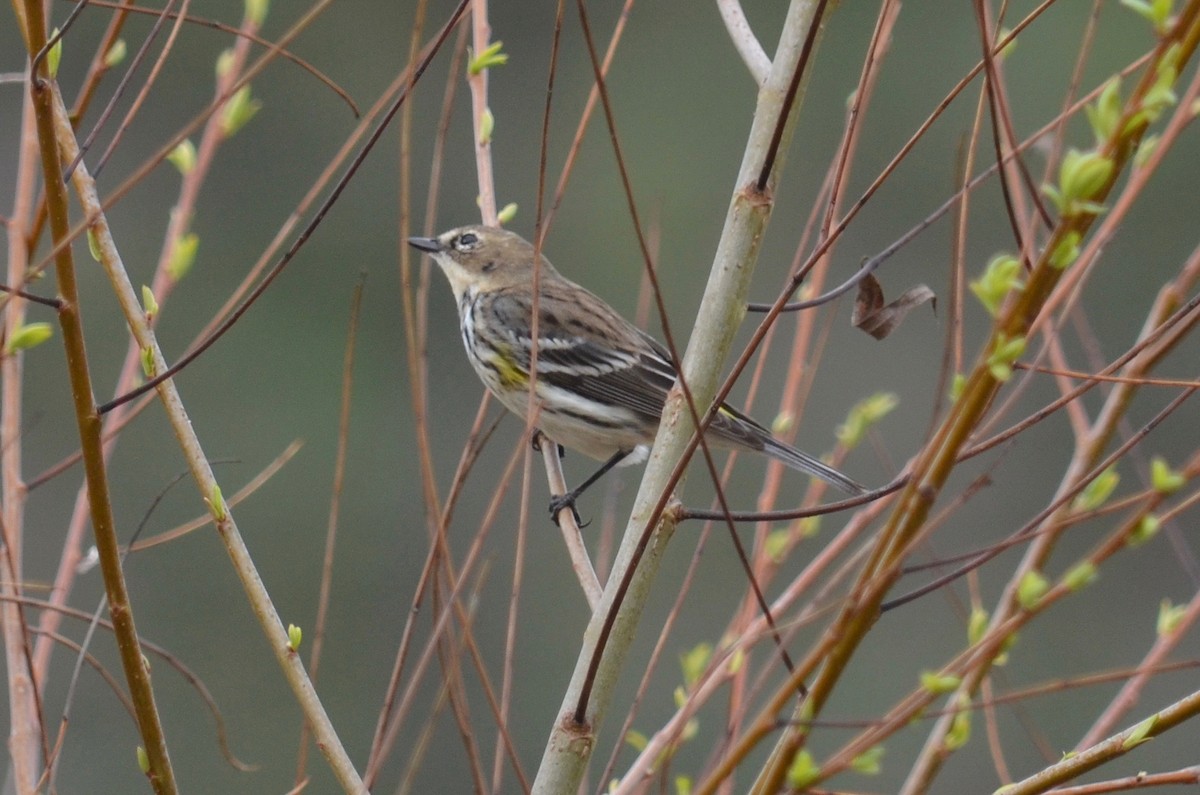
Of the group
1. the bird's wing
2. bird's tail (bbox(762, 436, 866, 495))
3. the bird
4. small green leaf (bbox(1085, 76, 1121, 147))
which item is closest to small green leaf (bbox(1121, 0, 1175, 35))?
small green leaf (bbox(1085, 76, 1121, 147))

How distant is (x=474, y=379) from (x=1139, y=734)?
47.6ft

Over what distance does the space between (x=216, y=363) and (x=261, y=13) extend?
42.9 ft

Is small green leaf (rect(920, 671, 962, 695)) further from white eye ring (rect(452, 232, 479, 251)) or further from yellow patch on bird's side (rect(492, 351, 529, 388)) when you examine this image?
white eye ring (rect(452, 232, 479, 251))

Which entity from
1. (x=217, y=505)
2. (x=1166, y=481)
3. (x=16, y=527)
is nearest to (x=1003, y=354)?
(x=1166, y=481)

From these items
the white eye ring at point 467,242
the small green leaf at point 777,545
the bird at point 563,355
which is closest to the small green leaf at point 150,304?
the small green leaf at point 777,545

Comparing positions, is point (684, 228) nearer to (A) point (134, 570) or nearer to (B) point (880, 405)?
(A) point (134, 570)

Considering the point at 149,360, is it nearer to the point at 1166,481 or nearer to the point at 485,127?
the point at 485,127

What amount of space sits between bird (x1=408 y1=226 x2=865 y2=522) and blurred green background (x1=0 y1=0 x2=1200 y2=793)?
271 inches

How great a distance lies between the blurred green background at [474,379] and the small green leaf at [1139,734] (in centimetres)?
1087

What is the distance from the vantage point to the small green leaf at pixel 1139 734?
6.11 ft

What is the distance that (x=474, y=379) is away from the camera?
16.2 metres

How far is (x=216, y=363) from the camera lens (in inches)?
616

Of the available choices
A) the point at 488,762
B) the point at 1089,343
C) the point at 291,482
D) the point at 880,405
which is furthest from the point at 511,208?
the point at 488,762

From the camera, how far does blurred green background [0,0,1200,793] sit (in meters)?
14.4
